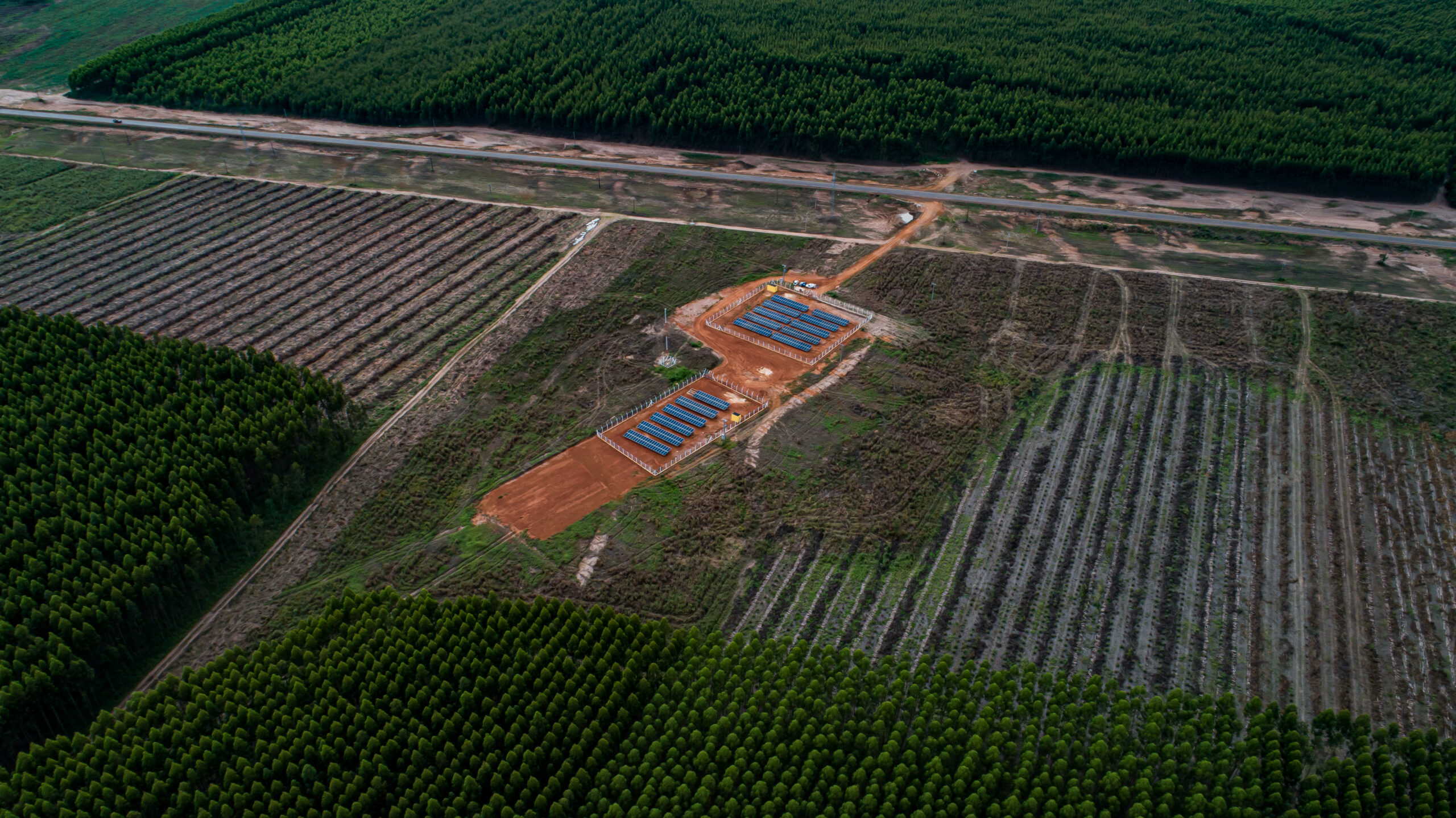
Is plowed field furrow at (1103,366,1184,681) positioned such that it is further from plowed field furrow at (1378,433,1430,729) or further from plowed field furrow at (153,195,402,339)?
plowed field furrow at (153,195,402,339)

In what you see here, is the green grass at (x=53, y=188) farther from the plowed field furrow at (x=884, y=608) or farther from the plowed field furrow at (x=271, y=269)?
the plowed field furrow at (x=884, y=608)

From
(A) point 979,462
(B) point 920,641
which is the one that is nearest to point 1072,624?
(B) point 920,641

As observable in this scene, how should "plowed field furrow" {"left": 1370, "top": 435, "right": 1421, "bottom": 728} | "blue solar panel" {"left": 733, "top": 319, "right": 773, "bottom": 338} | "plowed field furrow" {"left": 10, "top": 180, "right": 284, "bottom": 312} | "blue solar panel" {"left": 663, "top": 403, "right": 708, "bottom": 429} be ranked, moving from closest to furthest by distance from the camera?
"plowed field furrow" {"left": 1370, "top": 435, "right": 1421, "bottom": 728} → "blue solar panel" {"left": 663, "top": 403, "right": 708, "bottom": 429} → "blue solar panel" {"left": 733, "top": 319, "right": 773, "bottom": 338} → "plowed field furrow" {"left": 10, "top": 180, "right": 284, "bottom": 312}

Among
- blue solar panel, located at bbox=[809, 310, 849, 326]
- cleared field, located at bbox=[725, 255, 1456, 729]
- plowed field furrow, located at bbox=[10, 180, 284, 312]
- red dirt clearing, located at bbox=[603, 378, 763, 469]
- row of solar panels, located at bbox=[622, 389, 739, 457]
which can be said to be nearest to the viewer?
cleared field, located at bbox=[725, 255, 1456, 729]

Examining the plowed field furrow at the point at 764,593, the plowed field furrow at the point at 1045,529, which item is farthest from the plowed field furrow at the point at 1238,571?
the plowed field furrow at the point at 764,593

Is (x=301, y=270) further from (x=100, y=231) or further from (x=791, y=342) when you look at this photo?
(x=791, y=342)

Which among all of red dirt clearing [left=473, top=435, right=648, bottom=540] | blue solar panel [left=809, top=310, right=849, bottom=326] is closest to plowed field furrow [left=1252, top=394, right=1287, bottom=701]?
blue solar panel [left=809, top=310, right=849, bottom=326]
